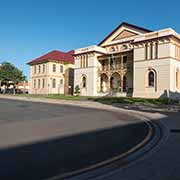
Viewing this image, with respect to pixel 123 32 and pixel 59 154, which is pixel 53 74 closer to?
pixel 123 32

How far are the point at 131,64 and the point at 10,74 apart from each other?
37.9 m

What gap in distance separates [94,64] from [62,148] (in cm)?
4114

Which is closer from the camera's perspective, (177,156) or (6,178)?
(6,178)

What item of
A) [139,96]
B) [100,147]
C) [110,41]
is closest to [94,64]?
[110,41]

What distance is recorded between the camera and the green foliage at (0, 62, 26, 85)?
67.2 meters

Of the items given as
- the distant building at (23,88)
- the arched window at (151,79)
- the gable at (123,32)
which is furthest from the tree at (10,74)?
the arched window at (151,79)

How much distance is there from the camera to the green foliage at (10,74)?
220 ft

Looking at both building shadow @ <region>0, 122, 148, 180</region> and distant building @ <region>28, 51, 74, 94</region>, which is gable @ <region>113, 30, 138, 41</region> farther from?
building shadow @ <region>0, 122, 148, 180</region>

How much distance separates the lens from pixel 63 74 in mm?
61562

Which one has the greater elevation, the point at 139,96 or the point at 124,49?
the point at 124,49

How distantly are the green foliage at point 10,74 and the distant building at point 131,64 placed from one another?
81.0 feet

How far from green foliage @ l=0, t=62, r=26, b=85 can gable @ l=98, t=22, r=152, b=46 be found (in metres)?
29.7

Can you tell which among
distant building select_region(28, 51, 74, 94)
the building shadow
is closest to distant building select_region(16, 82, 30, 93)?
distant building select_region(28, 51, 74, 94)

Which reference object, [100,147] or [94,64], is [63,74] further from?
[100,147]
